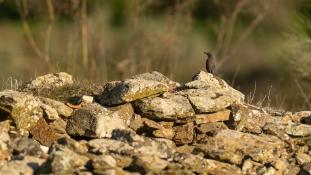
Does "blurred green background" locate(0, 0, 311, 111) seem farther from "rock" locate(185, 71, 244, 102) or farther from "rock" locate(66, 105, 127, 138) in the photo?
"rock" locate(66, 105, 127, 138)

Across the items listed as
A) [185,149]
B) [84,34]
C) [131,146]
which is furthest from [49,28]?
[131,146]

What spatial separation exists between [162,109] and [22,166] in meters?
1.55

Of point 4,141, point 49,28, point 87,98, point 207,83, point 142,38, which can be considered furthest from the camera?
point 142,38

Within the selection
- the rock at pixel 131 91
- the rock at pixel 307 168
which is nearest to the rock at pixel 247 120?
the rock at pixel 307 168

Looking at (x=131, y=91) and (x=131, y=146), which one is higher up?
(x=131, y=91)

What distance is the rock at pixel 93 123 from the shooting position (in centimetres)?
804

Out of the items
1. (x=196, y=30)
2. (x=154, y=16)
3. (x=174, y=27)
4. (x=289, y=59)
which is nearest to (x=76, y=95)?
(x=289, y=59)

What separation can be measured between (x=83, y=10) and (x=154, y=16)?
221cm

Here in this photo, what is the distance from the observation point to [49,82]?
30.0ft

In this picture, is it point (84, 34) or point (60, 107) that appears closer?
point (60, 107)

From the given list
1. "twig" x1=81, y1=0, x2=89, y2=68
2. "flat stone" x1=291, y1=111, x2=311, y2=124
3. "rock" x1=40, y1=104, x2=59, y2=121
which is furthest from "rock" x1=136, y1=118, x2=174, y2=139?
"twig" x1=81, y1=0, x2=89, y2=68

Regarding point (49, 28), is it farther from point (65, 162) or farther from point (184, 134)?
point (65, 162)

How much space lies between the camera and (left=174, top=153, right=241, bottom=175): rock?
7496 millimetres

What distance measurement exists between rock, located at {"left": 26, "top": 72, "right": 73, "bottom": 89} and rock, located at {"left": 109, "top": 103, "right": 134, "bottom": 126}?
101 centimetres
